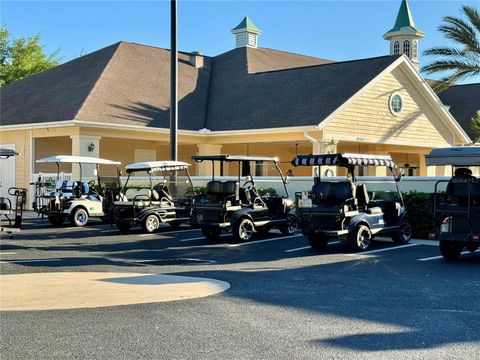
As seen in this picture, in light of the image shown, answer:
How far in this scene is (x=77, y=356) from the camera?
5582 millimetres

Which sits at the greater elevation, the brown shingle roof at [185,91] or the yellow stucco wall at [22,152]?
the brown shingle roof at [185,91]

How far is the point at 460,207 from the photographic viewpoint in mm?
11758

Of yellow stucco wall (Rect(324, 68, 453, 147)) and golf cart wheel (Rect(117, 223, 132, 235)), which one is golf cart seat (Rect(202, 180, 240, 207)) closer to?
golf cart wheel (Rect(117, 223, 132, 235))

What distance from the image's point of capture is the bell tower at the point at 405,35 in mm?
36062

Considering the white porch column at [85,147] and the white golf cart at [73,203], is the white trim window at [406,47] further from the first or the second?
the white golf cart at [73,203]

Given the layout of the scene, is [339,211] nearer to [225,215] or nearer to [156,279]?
[225,215]

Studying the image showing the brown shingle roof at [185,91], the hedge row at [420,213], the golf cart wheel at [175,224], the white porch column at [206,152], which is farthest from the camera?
the white porch column at [206,152]

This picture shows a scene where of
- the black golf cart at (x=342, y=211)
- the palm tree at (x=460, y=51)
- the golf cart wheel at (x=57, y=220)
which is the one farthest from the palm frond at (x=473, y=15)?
the golf cart wheel at (x=57, y=220)

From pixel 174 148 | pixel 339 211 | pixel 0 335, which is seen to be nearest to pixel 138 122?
pixel 174 148

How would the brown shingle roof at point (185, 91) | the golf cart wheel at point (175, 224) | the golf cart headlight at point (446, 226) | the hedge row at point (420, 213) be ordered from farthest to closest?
the brown shingle roof at point (185, 91) < the golf cart wheel at point (175, 224) < the hedge row at point (420, 213) < the golf cart headlight at point (446, 226)

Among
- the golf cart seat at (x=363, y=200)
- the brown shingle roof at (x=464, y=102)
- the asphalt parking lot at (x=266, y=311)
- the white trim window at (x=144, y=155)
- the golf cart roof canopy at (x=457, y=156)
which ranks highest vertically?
the brown shingle roof at (x=464, y=102)

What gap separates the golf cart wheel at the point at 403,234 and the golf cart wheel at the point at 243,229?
322 centimetres

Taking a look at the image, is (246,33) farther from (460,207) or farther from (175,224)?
(460,207)

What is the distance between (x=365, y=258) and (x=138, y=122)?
1391cm
